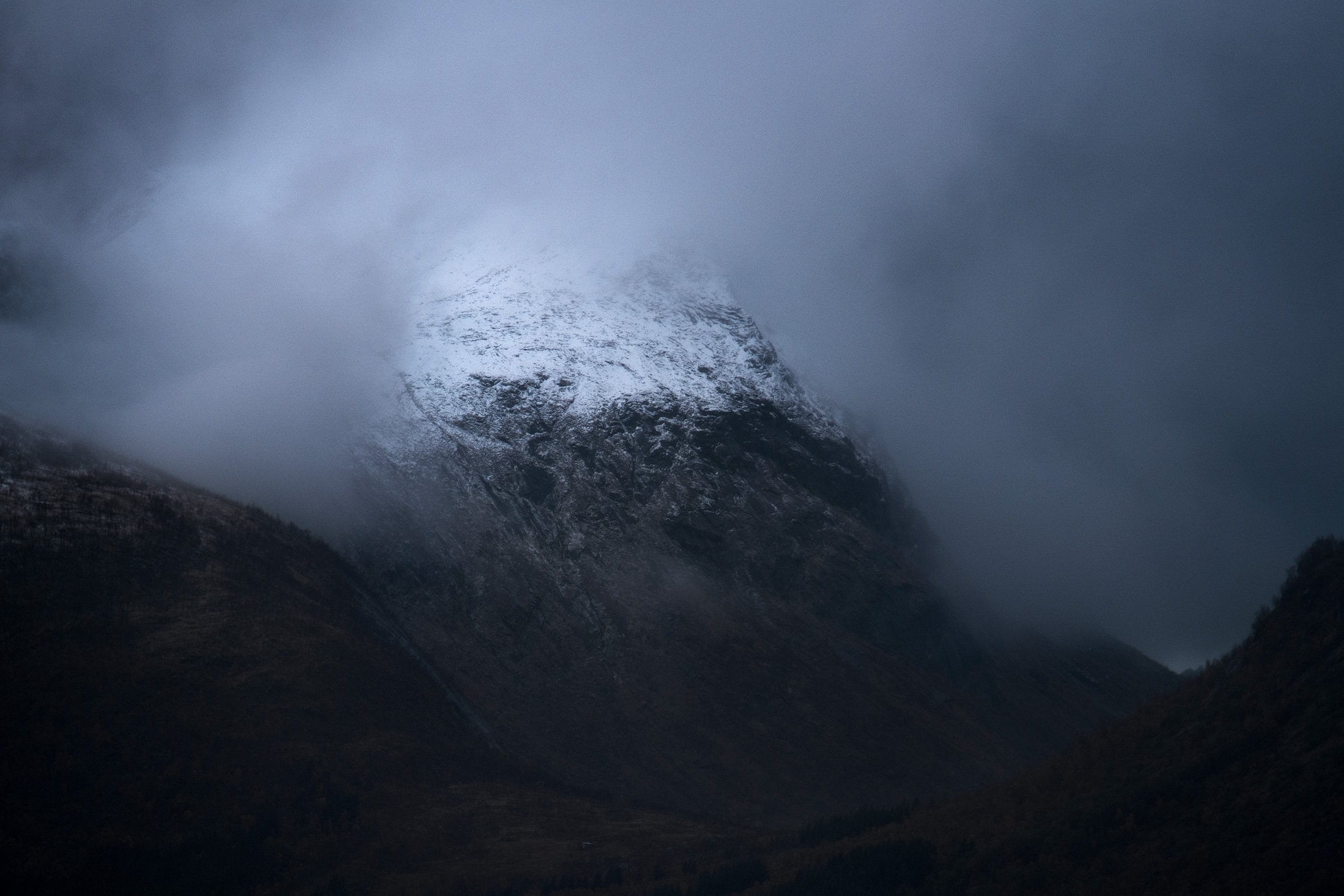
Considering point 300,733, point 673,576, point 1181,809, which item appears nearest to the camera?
point 1181,809

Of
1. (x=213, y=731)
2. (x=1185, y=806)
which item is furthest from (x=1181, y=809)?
(x=213, y=731)

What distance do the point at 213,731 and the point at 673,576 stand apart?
37.4 meters

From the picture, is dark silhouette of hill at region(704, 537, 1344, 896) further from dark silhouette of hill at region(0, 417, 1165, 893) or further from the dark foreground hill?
dark silhouette of hill at region(0, 417, 1165, 893)

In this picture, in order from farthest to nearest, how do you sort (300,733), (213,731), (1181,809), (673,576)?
(673,576)
(300,733)
(213,731)
(1181,809)

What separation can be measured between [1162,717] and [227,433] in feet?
192

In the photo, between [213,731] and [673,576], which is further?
[673,576]

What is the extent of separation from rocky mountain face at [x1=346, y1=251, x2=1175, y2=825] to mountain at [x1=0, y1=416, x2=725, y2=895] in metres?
8.48

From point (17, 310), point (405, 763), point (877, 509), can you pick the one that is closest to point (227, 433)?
point (17, 310)

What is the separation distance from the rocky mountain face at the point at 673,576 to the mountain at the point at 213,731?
848 centimetres

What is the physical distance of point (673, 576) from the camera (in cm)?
6662

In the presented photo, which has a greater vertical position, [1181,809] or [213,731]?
[1181,809]

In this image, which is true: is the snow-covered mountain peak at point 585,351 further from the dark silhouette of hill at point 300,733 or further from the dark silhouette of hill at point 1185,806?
the dark silhouette of hill at point 1185,806

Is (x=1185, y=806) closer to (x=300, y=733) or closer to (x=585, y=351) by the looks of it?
(x=300, y=733)

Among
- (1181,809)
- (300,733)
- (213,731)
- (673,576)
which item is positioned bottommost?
(300,733)
